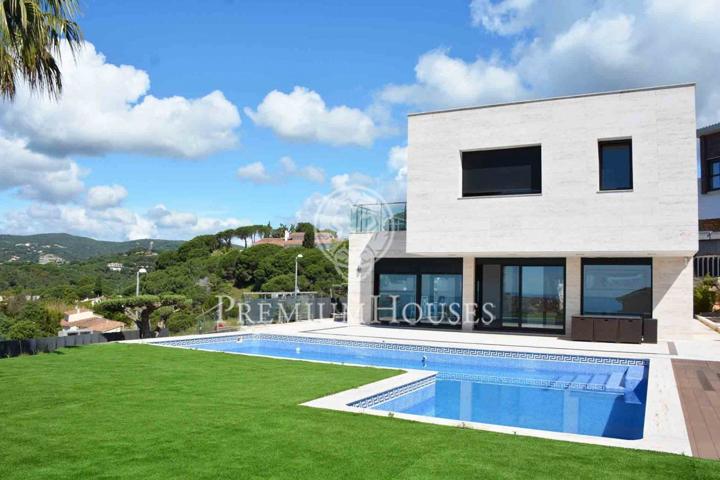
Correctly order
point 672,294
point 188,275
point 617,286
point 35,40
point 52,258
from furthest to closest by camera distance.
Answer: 1. point 52,258
2. point 188,275
3. point 617,286
4. point 672,294
5. point 35,40

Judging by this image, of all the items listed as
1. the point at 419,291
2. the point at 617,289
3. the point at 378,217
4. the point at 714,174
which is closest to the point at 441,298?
the point at 419,291

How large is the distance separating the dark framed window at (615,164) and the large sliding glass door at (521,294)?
3.32 m

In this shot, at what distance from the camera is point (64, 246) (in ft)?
290

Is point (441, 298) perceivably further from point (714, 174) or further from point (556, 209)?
point (714, 174)

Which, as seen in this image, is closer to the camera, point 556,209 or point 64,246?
point 556,209

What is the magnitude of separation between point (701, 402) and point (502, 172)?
35.7 feet

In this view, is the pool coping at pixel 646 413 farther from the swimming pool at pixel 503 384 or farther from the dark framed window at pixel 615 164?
the dark framed window at pixel 615 164

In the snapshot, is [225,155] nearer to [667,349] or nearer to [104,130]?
[104,130]

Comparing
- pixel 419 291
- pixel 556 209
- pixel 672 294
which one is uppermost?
pixel 556 209

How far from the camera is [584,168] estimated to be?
16.3 metres

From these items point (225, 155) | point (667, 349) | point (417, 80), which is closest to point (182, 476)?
point (667, 349)

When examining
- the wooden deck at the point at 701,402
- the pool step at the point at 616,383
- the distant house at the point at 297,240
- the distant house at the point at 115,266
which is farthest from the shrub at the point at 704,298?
the distant house at the point at 115,266

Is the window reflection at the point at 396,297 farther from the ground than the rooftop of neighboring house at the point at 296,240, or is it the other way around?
the rooftop of neighboring house at the point at 296,240

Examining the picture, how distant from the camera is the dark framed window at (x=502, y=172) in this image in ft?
57.5
